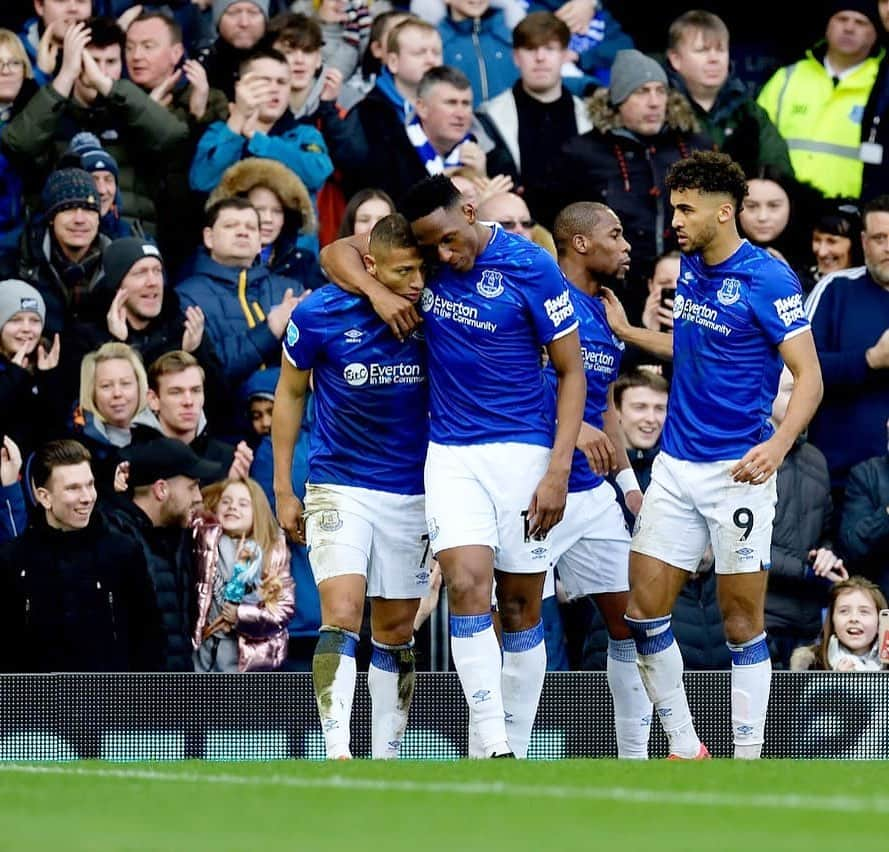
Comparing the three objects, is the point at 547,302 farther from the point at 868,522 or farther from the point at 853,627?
the point at 868,522

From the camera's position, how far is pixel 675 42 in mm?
13523

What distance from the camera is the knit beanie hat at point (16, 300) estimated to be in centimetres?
1120

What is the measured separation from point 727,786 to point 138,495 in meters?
5.42

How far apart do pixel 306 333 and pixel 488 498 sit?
106 cm

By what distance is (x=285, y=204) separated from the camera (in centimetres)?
1228

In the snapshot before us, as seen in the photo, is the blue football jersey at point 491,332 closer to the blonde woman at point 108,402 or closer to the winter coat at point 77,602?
the winter coat at point 77,602

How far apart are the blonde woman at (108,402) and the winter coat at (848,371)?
3929mm

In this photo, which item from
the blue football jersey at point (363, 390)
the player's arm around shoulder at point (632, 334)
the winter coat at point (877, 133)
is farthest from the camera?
the winter coat at point (877, 133)

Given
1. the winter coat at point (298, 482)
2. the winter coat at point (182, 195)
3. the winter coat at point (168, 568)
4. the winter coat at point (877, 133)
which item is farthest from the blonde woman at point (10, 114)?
the winter coat at point (877, 133)

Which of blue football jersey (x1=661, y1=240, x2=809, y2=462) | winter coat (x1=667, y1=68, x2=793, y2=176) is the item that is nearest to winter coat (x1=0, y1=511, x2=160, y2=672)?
blue football jersey (x1=661, y1=240, x2=809, y2=462)

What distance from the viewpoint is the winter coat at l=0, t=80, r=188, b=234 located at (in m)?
11.8

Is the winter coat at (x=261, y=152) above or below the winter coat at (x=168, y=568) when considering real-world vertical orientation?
above

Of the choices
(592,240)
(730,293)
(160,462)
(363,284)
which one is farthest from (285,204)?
(730,293)

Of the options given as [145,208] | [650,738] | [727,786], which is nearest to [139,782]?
[727,786]
